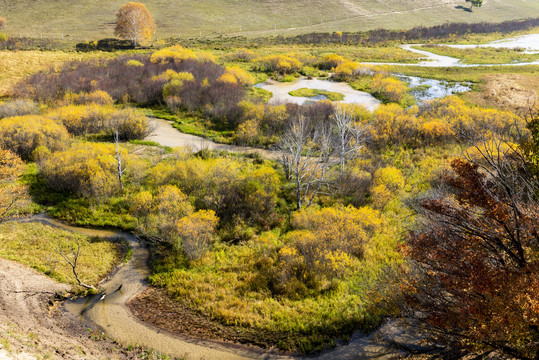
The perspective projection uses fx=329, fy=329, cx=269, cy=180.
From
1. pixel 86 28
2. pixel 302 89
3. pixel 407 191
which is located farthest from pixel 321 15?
pixel 407 191

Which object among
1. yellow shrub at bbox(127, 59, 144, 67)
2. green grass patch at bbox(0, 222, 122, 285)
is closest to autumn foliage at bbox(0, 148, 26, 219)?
green grass patch at bbox(0, 222, 122, 285)

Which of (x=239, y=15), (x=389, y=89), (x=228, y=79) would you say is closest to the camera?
(x=228, y=79)

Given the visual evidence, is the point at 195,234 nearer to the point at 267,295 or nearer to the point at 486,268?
the point at 267,295

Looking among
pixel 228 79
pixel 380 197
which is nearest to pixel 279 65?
pixel 228 79

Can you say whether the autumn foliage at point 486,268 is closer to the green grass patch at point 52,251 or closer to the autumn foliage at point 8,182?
the green grass patch at point 52,251

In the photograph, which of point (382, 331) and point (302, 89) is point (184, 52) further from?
point (382, 331)

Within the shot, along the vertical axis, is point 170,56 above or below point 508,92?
above

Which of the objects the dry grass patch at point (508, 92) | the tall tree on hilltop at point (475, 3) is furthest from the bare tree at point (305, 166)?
the tall tree on hilltop at point (475, 3)
